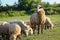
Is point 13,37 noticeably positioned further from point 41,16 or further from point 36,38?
point 41,16

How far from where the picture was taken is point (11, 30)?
12727 millimetres

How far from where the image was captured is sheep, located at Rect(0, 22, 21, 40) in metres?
12.5

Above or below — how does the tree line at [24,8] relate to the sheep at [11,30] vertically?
below

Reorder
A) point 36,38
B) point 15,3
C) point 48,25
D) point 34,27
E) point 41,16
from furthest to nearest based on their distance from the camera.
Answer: point 15,3 < point 48,25 < point 34,27 < point 41,16 < point 36,38

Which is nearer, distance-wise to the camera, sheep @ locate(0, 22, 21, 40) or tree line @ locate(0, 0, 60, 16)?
sheep @ locate(0, 22, 21, 40)

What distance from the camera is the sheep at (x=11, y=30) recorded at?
41.1 ft

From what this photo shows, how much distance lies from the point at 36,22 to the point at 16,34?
474 cm

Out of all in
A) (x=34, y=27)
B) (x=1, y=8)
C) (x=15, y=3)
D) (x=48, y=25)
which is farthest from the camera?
(x=15, y=3)

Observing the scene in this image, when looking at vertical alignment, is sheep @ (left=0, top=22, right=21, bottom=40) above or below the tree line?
above

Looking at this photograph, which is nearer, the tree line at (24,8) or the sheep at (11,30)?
the sheep at (11,30)

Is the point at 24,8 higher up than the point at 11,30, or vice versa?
the point at 11,30

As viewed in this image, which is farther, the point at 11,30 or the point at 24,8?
the point at 24,8

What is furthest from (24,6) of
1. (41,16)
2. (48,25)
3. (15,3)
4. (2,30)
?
(2,30)

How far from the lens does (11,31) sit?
12.7 m
